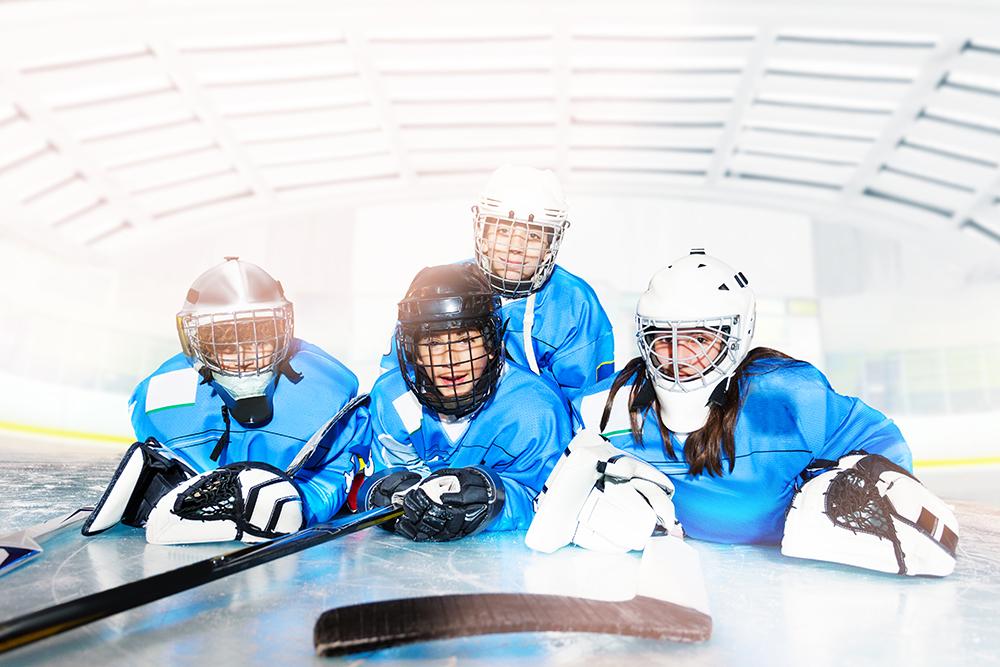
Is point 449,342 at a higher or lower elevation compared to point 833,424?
higher

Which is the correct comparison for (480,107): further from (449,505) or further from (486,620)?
(486,620)

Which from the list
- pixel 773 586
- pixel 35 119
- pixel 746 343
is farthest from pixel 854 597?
pixel 35 119

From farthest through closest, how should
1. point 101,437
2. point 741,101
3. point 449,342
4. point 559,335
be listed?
point 741,101 < point 101,437 < point 559,335 < point 449,342

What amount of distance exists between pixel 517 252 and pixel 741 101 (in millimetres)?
6319

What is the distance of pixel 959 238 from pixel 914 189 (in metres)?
0.80

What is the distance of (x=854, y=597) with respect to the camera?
1.46m

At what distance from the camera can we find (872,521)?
1.69 metres

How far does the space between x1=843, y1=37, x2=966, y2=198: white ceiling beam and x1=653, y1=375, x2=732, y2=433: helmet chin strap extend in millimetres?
6303

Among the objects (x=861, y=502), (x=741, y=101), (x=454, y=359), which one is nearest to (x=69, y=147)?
(x=741, y=101)

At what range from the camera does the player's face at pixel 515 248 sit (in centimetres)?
257

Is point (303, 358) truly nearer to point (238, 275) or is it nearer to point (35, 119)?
point (238, 275)

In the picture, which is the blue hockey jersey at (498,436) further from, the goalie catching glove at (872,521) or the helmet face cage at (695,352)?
the goalie catching glove at (872,521)

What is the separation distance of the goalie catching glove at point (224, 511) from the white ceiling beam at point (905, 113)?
22.9ft

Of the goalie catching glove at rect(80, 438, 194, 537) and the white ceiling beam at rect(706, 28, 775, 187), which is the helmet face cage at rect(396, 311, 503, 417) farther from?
the white ceiling beam at rect(706, 28, 775, 187)
